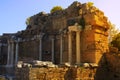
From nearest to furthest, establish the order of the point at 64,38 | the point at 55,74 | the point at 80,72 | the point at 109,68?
the point at 55,74, the point at 80,72, the point at 109,68, the point at 64,38

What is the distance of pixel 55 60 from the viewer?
22.7 m

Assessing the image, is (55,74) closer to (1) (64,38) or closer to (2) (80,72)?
(2) (80,72)

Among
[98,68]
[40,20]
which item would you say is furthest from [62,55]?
[40,20]

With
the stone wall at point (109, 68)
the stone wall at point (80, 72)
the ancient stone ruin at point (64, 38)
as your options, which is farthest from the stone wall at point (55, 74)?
the ancient stone ruin at point (64, 38)

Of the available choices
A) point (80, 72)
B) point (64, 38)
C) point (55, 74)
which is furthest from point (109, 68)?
Result: point (55, 74)

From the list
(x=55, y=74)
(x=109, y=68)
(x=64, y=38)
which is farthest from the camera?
(x=64, y=38)

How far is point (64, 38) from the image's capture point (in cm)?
2133

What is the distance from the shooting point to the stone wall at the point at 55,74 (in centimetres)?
1331

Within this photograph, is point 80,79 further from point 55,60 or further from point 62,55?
point 55,60

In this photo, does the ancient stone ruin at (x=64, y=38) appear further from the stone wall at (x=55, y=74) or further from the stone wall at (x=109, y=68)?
the stone wall at (x=55, y=74)

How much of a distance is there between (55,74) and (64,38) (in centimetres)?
739

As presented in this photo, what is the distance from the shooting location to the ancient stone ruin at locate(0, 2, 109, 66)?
60.5ft

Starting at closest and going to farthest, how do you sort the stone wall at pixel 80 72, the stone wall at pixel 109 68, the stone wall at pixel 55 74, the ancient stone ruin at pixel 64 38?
the stone wall at pixel 55 74 → the stone wall at pixel 80 72 → the stone wall at pixel 109 68 → the ancient stone ruin at pixel 64 38

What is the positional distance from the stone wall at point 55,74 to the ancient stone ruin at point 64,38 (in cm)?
208
